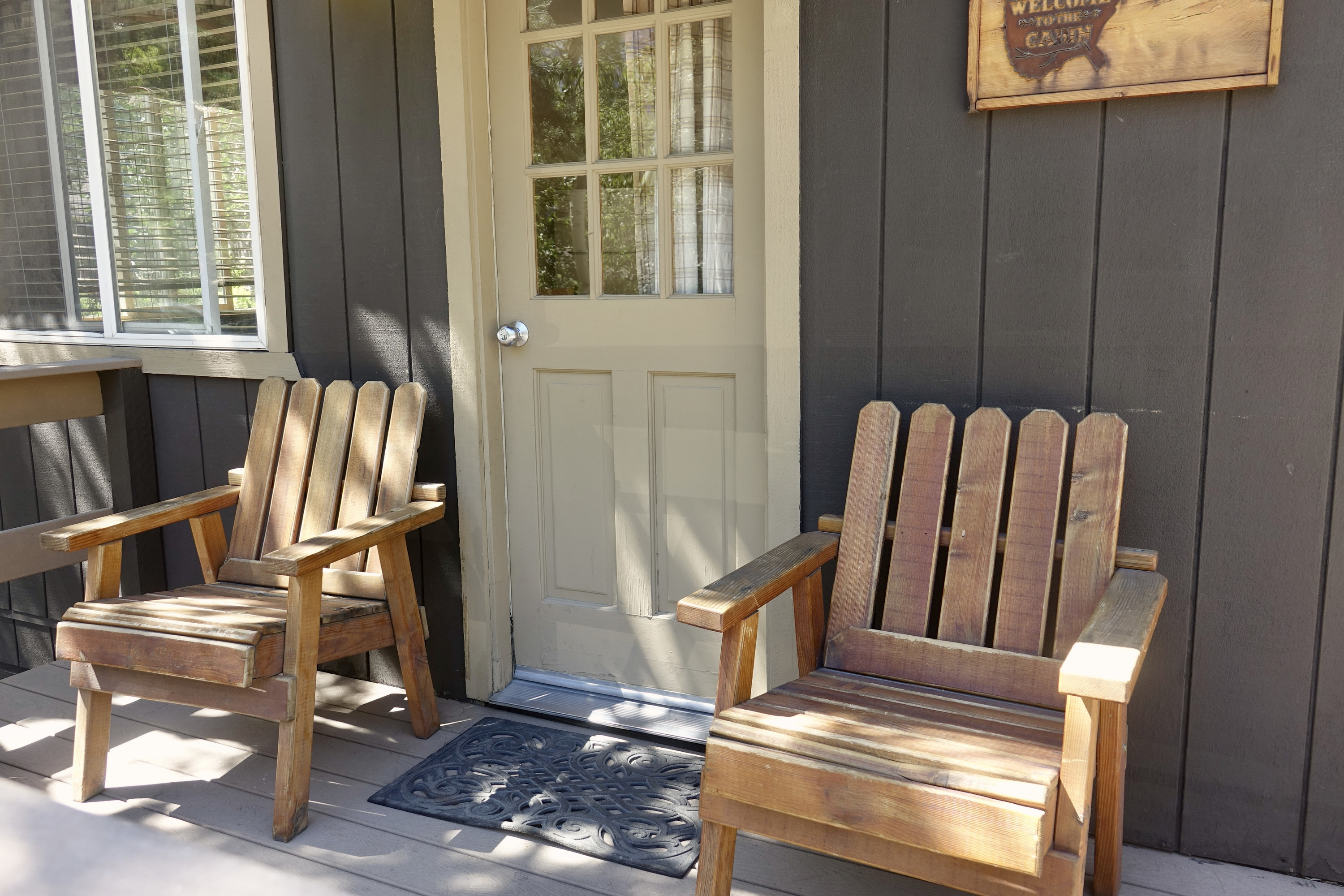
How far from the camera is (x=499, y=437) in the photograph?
2.69 metres

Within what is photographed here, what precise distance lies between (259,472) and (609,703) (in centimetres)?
113

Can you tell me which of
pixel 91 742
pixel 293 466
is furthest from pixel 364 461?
pixel 91 742

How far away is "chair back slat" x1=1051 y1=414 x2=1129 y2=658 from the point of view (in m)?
1.79

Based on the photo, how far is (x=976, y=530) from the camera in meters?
1.92

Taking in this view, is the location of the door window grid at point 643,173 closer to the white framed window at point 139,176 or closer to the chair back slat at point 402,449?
the chair back slat at point 402,449

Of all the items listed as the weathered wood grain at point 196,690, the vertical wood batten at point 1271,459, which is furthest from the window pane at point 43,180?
the vertical wood batten at point 1271,459

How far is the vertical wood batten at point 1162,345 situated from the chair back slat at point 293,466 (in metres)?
1.93

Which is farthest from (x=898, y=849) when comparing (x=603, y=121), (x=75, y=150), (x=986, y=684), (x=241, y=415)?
(x=75, y=150)

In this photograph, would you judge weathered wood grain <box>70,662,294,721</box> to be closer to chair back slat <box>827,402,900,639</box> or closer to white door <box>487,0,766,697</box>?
white door <box>487,0,766,697</box>

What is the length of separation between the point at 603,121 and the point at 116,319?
6.27 ft

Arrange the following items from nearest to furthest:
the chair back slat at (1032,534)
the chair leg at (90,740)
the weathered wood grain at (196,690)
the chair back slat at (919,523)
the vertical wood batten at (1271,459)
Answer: the vertical wood batten at (1271,459) < the chair back slat at (1032,534) < the chair back slat at (919,523) < the weathered wood grain at (196,690) < the chair leg at (90,740)

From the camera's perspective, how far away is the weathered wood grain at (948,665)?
1797 millimetres

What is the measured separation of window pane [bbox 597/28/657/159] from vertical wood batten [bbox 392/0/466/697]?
44 cm

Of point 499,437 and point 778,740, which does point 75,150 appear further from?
point 778,740
